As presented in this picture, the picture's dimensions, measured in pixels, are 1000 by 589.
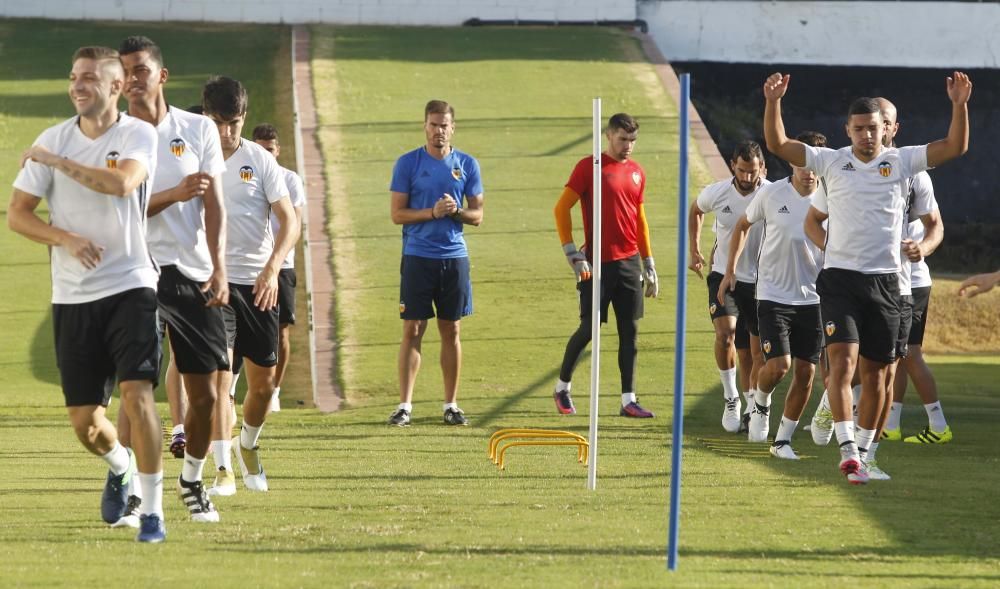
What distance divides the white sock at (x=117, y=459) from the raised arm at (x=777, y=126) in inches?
147

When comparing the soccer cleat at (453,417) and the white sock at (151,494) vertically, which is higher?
the white sock at (151,494)

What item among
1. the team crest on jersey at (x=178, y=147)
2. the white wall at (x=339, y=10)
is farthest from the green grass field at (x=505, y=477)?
the white wall at (x=339, y=10)

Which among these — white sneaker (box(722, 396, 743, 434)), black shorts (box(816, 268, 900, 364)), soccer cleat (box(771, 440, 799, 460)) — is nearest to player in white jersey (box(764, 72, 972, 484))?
black shorts (box(816, 268, 900, 364))

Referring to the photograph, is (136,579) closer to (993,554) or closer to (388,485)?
(388,485)

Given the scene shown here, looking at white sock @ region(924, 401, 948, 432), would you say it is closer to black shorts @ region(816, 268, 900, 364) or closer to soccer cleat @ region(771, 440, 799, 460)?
soccer cleat @ region(771, 440, 799, 460)

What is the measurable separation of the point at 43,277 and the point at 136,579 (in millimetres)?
13208

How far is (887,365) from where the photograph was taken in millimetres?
9258

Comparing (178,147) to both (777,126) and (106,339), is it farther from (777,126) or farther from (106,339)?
(777,126)

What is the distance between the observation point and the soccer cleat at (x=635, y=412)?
480 inches

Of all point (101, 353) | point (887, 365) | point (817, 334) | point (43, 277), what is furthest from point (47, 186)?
point (43, 277)

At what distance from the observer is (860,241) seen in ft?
29.6

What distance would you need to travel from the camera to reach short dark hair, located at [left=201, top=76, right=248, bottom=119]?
8.34m

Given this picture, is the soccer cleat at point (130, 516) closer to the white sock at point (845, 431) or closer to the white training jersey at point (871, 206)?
the white sock at point (845, 431)

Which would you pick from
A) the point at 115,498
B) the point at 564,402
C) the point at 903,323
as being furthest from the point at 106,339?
the point at 564,402
